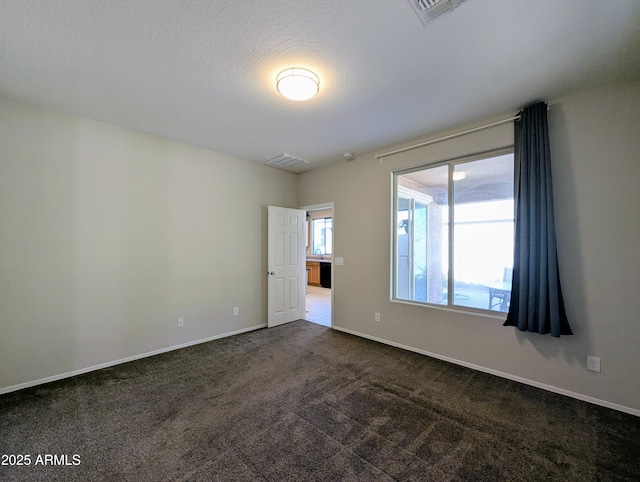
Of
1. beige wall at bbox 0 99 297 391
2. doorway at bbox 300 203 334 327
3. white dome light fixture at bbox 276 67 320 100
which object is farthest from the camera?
doorway at bbox 300 203 334 327

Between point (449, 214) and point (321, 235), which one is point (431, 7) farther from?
point (321, 235)

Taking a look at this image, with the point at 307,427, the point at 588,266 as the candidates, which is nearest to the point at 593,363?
the point at 588,266

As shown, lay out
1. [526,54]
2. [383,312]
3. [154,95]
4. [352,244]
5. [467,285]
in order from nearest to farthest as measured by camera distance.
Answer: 1. [526,54]
2. [154,95]
3. [467,285]
4. [383,312]
5. [352,244]

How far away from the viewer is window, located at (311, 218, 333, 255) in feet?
30.2

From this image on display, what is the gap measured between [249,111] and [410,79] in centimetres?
160

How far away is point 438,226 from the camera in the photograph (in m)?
3.46

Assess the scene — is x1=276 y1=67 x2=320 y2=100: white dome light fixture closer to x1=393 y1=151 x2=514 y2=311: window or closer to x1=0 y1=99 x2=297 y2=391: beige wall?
x1=393 y1=151 x2=514 y2=311: window

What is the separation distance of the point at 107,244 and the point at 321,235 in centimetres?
689

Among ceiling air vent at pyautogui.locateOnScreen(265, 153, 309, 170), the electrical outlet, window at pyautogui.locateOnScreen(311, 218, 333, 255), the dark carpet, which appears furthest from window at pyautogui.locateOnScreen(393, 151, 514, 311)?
window at pyautogui.locateOnScreen(311, 218, 333, 255)

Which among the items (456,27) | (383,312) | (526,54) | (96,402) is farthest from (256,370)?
(526,54)

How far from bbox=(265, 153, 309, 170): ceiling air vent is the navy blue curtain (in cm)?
288

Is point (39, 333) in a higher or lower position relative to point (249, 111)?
lower

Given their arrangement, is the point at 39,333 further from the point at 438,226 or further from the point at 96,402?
the point at 438,226

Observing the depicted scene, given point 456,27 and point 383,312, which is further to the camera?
point 383,312
